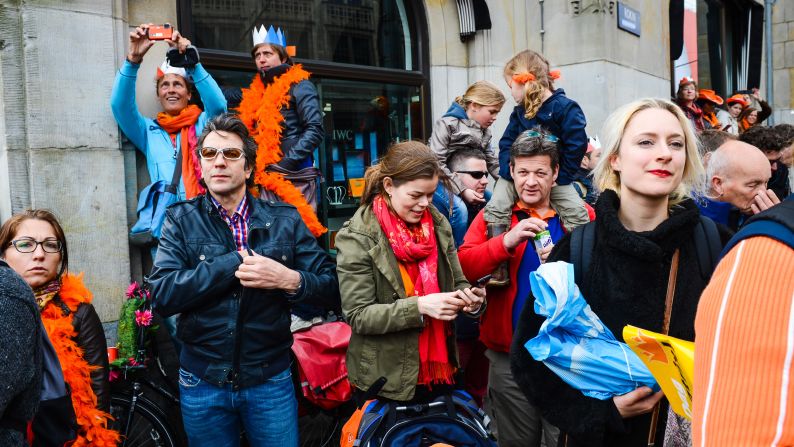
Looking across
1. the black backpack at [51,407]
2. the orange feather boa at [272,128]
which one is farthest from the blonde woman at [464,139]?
the black backpack at [51,407]

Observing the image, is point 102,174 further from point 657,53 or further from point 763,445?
point 657,53

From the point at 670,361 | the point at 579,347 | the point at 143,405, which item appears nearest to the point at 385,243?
the point at 579,347

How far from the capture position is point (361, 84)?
20.4 ft

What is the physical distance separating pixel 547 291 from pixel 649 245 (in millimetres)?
327

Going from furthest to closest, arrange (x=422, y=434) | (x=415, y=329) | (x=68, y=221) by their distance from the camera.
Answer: (x=68, y=221)
(x=415, y=329)
(x=422, y=434)

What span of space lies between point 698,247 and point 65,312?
2.70m

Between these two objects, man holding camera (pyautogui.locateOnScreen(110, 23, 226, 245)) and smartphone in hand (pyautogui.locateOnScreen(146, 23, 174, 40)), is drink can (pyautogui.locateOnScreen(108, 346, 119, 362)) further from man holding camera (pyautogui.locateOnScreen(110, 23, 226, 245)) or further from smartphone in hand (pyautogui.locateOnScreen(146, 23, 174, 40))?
smartphone in hand (pyautogui.locateOnScreen(146, 23, 174, 40))

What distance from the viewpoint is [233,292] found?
2.79 m

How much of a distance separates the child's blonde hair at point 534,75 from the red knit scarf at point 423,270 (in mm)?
1798

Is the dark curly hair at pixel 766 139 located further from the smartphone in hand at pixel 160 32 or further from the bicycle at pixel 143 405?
the bicycle at pixel 143 405

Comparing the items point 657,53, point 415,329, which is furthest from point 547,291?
point 657,53

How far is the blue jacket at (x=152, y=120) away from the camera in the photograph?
3951 millimetres

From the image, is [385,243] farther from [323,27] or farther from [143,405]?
[323,27]

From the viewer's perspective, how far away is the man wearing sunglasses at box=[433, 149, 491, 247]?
159 inches
